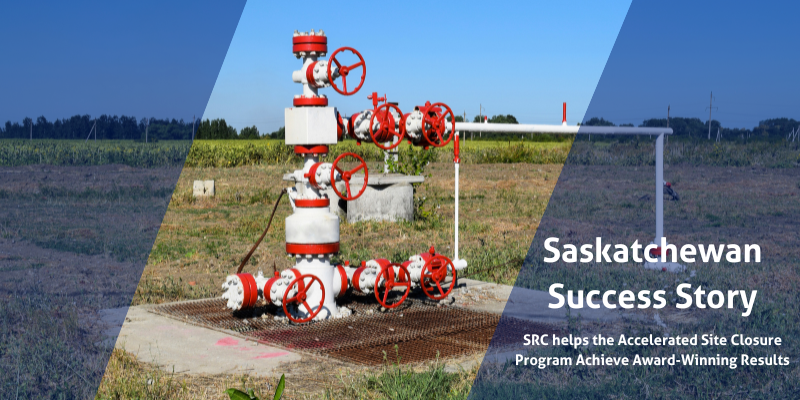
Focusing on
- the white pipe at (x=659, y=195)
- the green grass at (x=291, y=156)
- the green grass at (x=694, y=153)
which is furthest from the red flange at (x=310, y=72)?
the green grass at (x=291, y=156)

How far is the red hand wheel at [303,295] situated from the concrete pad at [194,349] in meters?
0.46

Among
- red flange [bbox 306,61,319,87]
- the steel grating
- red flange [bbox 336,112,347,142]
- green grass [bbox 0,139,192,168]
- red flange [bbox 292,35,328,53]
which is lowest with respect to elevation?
the steel grating

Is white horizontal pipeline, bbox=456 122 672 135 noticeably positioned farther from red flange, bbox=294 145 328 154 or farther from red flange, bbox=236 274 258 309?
red flange, bbox=236 274 258 309

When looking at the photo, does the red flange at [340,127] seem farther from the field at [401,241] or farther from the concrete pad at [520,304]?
the field at [401,241]

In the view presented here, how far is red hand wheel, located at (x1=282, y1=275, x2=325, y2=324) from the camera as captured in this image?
5467 millimetres

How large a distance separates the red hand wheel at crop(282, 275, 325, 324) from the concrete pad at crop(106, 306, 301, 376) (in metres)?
0.46

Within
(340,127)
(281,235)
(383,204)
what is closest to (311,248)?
(340,127)

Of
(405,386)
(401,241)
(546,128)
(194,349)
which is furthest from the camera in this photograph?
(401,241)

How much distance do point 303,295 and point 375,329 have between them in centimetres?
55

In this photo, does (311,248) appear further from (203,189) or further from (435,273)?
(203,189)

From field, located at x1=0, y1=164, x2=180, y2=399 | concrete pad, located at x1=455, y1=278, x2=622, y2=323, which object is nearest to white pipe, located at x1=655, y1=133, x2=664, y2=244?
concrete pad, located at x1=455, y1=278, x2=622, y2=323

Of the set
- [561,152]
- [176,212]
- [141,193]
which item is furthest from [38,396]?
[561,152]

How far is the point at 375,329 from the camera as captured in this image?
18.3ft

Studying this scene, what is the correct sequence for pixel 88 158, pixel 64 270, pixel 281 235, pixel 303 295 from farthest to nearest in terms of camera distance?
pixel 88 158 → pixel 281 235 → pixel 64 270 → pixel 303 295
